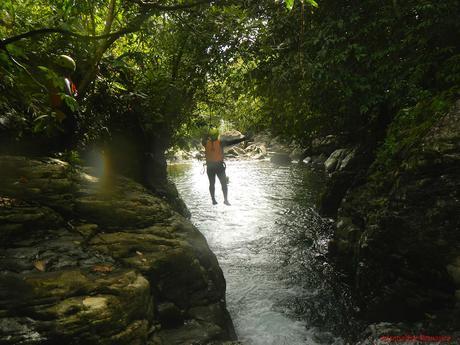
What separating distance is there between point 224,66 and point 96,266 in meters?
7.00

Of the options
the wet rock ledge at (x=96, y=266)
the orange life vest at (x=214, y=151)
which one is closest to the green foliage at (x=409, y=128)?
the wet rock ledge at (x=96, y=266)

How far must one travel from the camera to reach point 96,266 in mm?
4641

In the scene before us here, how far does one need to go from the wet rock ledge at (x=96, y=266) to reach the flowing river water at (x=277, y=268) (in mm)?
1217

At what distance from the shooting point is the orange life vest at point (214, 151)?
1236cm

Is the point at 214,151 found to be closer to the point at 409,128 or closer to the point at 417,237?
the point at 409,128

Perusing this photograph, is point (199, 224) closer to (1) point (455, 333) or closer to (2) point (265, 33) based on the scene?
(2) point (265, 33)

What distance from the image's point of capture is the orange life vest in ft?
40.5

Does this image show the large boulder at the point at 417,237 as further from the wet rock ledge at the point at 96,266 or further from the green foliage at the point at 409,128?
the wet rock ledge at the point at 96,266

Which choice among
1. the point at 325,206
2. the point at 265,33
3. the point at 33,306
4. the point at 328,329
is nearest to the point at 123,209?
the point at 33,306

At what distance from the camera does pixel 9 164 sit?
5.55 metres

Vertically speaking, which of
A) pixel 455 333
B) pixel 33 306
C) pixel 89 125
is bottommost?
pixel 455 333

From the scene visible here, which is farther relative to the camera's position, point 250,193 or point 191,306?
point 250,193

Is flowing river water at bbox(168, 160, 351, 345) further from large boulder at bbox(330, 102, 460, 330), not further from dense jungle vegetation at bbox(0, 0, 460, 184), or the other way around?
dense jungle vegetation at bbox(0, 0, 460, 184)

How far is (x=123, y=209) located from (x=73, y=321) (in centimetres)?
263
